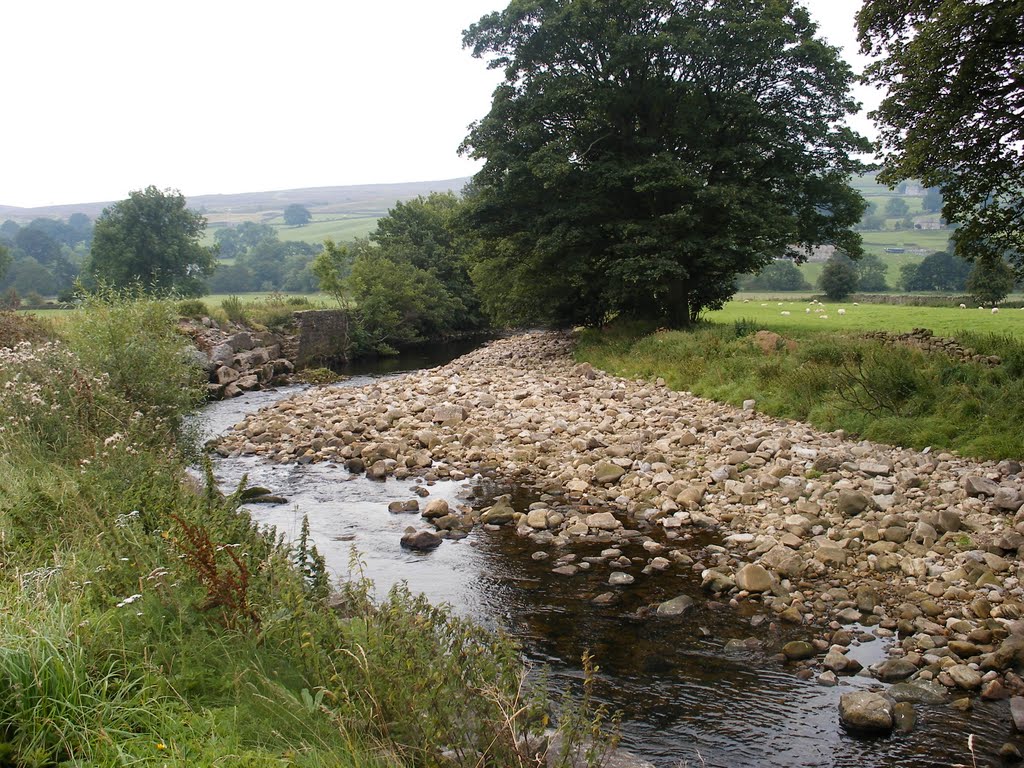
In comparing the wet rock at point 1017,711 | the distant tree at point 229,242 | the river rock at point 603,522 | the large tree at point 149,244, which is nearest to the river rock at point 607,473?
the river rock at point 603,522

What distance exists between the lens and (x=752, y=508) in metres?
10.5

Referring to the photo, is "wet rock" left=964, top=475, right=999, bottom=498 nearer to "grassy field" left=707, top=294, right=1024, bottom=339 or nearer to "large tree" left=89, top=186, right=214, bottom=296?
"grassy field" left=707, top=294, right=1024, bottom=339

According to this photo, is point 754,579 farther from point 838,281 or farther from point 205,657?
point 838,281

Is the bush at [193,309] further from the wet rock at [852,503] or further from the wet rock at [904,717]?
the wet rock at [904,717]

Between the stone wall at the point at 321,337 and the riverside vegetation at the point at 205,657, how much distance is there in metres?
28.3

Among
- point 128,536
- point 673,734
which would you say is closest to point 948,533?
point 673,734

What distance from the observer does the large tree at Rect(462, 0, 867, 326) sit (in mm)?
22672

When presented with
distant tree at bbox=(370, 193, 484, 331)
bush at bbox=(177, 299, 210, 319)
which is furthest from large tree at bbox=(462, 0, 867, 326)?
distant tree at bbox=(370, 193, 484, 331)

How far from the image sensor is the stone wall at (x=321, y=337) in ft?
115

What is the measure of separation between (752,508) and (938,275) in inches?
2705

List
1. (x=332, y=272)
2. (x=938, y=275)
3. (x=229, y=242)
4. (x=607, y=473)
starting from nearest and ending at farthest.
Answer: (x=607, y=473) → (x=332, y=272) → (x=938, y=275) → (x=229, y=242)

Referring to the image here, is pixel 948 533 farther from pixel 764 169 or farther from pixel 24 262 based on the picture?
pixel 24 262

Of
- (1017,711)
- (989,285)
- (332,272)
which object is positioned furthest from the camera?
(332,272)

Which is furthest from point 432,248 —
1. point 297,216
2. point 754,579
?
point 297,216
